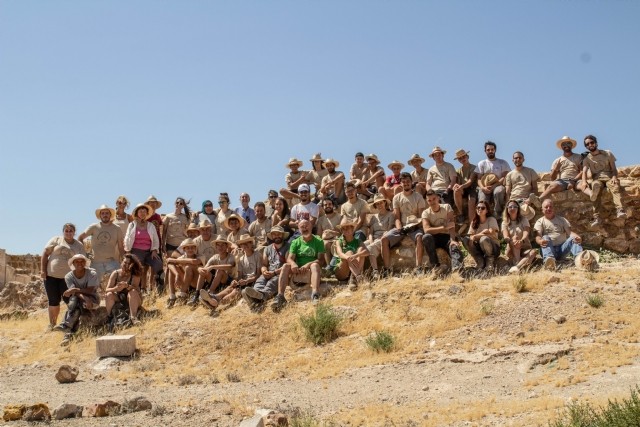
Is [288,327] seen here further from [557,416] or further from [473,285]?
[557,416]

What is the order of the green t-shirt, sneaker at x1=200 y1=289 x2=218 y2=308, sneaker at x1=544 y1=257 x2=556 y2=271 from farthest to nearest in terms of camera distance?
sneaker at x1=200 y1=289 x2=218 y2=308, the green t-shirt, sneaker at x1=544 y1=257 x2=556 y2=271

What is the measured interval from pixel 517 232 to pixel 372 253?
2.57 m

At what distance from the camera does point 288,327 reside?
11.1m

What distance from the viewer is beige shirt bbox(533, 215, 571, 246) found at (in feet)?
38.0

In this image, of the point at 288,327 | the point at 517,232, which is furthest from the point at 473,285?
the point at 288,327

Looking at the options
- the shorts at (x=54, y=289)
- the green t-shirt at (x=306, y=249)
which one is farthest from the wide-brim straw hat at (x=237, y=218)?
the shorts at (x=54, y=289)

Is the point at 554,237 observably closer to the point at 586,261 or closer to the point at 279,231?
the point at 586,261

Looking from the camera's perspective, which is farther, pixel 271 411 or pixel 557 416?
pixel 271 411

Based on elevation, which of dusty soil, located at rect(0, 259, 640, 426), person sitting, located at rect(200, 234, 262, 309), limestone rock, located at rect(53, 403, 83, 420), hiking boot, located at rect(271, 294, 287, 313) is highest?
person sitting, located at rect(200, 234, 262, 309)

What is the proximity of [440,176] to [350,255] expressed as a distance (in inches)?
105

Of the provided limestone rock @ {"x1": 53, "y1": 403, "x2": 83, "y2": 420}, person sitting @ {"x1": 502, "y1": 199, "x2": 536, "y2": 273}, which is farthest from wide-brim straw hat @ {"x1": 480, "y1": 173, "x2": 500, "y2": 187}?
limestone rock @ {"x1": 53, "y1": 403, "x2": 83, "y2": 420}

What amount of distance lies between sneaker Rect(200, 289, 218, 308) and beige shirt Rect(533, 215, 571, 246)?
19.4 ft

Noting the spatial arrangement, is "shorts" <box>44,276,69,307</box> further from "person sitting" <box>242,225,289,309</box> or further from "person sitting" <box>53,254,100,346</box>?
"person sitting" <box>242,225,289,309</box>

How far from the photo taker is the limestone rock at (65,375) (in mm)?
10039
